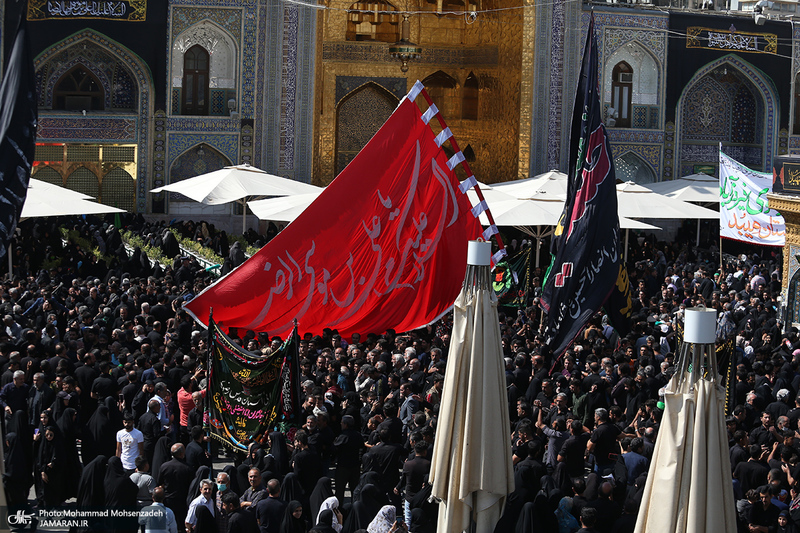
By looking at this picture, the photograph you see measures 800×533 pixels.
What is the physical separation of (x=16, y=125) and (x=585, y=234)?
5058 mm

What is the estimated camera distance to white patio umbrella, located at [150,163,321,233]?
17844mm

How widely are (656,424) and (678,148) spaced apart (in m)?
17.7

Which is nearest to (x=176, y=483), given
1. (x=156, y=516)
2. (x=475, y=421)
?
(x=156, y=516)

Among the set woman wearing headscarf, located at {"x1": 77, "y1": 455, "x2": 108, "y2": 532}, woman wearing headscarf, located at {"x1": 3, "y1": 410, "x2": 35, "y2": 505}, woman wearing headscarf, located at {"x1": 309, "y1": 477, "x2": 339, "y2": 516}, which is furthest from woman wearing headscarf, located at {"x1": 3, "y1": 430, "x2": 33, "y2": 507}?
woman wearing headscarf, located at {"x1": 309, "y1": 477, "x2": 339, "y2": 516}

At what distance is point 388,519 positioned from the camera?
6.14 m

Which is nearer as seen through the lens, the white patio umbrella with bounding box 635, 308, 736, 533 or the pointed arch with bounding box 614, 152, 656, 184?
the white patio umbrella with bounding box 635, 308, 736, 533

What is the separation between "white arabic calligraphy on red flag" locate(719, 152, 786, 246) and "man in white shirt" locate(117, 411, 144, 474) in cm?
1033

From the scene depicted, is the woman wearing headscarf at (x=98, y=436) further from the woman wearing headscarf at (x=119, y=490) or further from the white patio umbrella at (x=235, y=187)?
the white patio umbrella at (x=235, y=187)

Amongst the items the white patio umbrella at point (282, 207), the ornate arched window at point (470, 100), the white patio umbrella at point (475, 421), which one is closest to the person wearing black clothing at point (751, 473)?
the white patio umbrella at point (475, 421)

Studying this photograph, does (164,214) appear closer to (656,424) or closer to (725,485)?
(656,424)

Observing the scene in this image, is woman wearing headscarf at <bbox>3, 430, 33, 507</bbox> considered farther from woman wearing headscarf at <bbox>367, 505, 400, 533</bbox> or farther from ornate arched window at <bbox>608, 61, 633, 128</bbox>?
ornate arched window at <bbox>608, 61, 633, 128</bbox>

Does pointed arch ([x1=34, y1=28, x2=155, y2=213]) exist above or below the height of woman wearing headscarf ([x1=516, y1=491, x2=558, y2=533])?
above

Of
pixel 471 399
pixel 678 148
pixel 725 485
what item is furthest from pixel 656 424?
pixel 678 148

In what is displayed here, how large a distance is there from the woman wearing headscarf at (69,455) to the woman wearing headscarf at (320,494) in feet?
6.77
